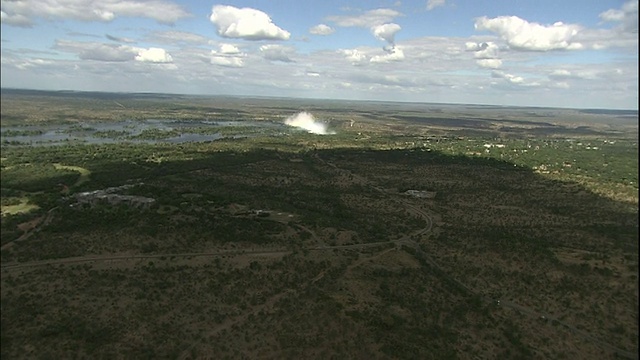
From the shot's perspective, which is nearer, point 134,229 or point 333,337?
point 333,337

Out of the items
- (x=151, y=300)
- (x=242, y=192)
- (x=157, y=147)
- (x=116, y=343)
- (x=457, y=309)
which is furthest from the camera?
(x=157, y=147)

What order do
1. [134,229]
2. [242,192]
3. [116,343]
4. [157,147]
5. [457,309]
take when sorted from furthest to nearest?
[157,147]
[242,192]
[134,229]
[457,309]
[116,343]

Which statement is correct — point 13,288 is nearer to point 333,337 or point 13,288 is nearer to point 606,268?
point 333,337

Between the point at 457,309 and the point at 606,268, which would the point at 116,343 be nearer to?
the point at 457,309

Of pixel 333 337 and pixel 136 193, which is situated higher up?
pixel 136 193

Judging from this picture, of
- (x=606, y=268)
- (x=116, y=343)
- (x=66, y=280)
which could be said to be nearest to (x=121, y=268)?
(x=66, y=280)

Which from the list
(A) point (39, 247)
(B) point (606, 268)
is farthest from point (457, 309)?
(A) point (39, 247)
